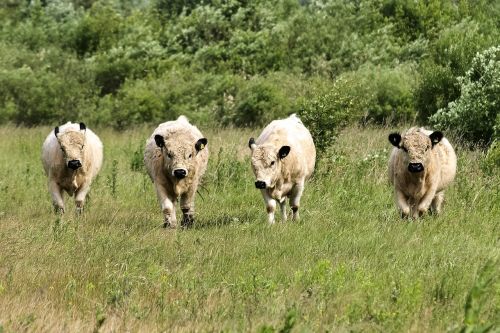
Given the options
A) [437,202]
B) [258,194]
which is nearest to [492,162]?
[437,202]

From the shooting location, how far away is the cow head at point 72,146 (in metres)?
14.9

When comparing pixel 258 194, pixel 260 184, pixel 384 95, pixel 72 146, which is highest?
pixel 260 184

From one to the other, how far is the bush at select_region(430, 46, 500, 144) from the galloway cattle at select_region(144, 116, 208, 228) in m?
7.12

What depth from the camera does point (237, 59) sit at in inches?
1590

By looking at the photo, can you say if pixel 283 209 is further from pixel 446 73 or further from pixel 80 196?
pixel 446 73

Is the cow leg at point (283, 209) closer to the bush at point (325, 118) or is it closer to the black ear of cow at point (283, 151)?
the black ear of cow at point (283, 151)

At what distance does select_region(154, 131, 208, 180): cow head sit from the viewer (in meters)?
13.9

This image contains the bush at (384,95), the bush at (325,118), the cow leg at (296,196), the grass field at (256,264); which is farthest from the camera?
the bush at (384,95)

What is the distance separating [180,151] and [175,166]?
24cm

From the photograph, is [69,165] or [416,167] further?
[69,165]

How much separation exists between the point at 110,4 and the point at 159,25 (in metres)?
10.1

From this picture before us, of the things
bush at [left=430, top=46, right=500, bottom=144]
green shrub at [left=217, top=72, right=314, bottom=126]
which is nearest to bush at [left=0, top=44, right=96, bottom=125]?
green shrub at [left=217, top=72, right=314, bottom=126]

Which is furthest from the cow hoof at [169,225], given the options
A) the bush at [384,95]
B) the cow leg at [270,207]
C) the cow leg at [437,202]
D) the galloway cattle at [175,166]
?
the bush at [384,95]

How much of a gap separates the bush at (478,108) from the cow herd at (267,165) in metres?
5.26
